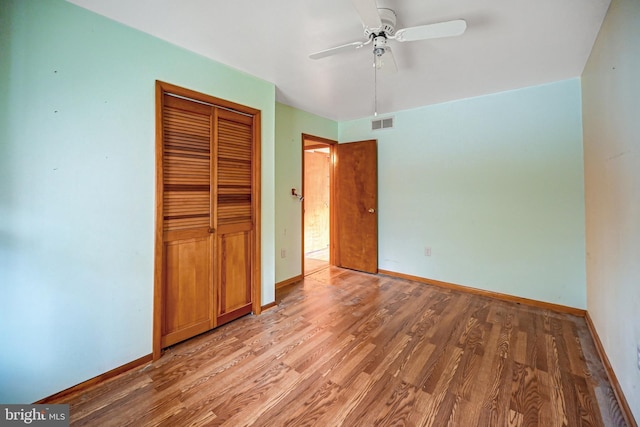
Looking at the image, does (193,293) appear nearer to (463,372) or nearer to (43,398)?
(43,398)

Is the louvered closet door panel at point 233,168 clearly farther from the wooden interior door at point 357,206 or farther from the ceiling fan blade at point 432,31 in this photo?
the wooden interior door at point 357,206

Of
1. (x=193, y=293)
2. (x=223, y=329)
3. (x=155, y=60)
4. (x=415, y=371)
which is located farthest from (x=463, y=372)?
(x=155, y=60)

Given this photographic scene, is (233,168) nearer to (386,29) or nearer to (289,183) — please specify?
(289,183)

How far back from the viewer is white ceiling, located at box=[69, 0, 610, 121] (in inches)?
64.9

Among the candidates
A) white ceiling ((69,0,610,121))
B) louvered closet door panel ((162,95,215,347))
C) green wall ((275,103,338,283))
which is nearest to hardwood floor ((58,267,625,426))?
louvered closet door panel ((162,95,215,347))

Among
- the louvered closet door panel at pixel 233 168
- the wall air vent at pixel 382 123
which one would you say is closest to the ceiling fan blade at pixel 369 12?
the louvered closet door panel at pixel 233 168

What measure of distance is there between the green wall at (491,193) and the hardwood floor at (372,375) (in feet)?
1.75

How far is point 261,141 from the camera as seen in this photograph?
8.89ft

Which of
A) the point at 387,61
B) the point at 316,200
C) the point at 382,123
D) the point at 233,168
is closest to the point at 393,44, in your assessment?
the point at 387,61

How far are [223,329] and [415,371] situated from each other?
5.50 ft

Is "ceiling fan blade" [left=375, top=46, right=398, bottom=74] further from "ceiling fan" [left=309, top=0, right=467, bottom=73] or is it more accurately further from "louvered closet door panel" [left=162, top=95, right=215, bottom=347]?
"louvered closet door panel" [left=162, top=95, right=215, bottom=347]

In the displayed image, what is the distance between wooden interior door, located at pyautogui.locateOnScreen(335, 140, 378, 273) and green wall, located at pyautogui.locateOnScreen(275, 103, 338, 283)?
0.81 m

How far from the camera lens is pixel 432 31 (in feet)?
5.13

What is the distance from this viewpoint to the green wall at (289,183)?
3.47 m
